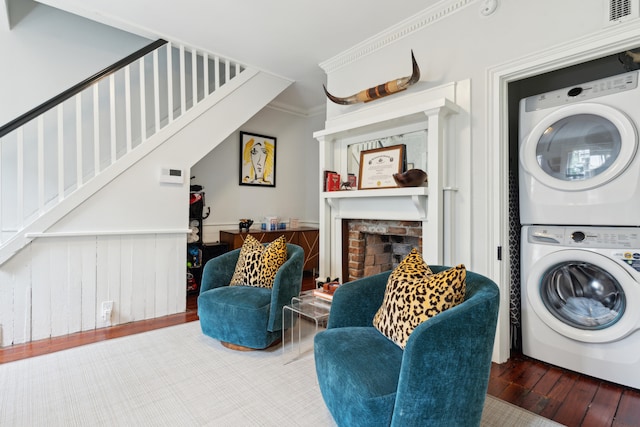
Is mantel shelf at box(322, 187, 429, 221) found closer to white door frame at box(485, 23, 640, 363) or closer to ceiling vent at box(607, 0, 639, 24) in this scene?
white door frame at box(485, 23, 640, 363)

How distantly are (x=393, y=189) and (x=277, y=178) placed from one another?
111 inches

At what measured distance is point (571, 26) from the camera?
76.4 inches

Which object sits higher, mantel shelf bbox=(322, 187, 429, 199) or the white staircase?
the white staircase

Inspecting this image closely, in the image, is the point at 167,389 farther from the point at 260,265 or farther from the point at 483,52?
the point at 483,52

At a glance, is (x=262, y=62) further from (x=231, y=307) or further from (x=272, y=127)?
(x=231, y=307)

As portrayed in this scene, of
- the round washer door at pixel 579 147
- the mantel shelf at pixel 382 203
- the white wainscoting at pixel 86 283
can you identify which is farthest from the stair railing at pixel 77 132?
the round washer door at pixel 579 147

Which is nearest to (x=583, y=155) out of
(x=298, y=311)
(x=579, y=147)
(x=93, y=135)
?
(x=579, y=147)

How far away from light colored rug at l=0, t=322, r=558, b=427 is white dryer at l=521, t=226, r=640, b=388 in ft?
2.27

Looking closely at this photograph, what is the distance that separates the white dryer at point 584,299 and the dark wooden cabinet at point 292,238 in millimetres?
2802

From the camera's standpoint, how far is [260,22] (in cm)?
280

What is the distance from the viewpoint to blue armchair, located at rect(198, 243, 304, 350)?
2.27 metres

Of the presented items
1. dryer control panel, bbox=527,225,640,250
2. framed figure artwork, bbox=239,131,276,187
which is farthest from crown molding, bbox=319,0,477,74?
dryer control panel, bbox=527,225,640,250

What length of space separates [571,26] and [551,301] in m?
1.74

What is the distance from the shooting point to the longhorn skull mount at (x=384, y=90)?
2545mm
